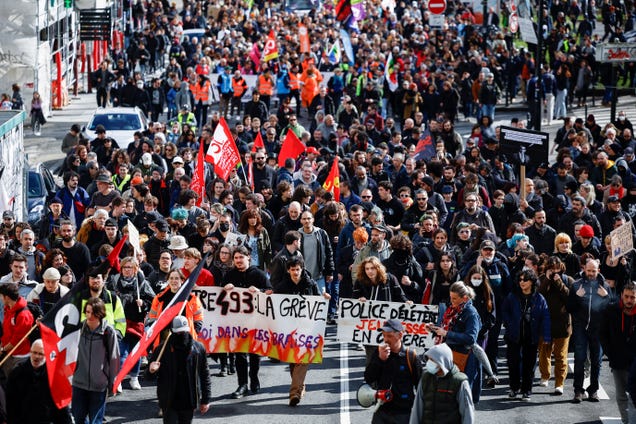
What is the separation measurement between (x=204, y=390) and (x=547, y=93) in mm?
24965

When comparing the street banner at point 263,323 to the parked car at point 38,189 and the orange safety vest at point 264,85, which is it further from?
the orange safety vest at point 264,85

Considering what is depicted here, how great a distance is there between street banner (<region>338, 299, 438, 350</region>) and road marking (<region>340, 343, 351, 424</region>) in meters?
0.65

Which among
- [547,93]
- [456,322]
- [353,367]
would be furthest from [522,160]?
[547,93]

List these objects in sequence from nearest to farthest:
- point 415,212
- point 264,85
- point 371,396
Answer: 1. point 371,396
2. point 415,212
3. point 264,85

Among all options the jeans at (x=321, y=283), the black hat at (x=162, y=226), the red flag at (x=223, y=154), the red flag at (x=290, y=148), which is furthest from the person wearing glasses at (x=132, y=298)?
the red flag at (x=290, y=148)

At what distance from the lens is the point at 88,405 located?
1281 centimetres

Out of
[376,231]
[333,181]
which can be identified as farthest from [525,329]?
[333,181]

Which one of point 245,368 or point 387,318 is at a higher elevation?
point 387,318

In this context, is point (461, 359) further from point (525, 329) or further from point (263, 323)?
point (263, 323)

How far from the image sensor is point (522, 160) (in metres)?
22.3

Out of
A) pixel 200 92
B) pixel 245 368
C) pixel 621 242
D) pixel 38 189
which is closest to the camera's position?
pixel 245 368

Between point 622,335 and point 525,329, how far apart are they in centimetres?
147

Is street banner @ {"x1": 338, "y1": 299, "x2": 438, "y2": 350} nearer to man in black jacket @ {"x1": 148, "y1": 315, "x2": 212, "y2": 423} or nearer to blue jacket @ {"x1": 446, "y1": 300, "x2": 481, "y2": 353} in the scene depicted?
blue jacket @ {"x1": 446, "y1": 300, "x2": 481, "y2": 353}

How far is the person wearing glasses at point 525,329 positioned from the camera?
14.7m
